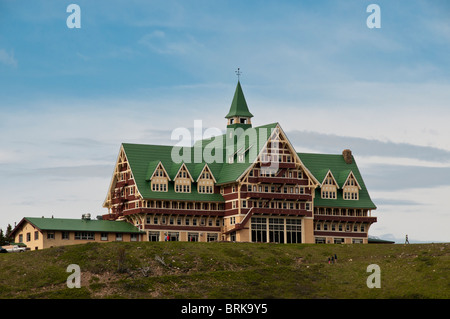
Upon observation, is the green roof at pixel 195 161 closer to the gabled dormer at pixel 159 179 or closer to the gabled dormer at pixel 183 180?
the gabled dormer at pixel 159 179

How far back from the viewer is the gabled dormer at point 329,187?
169 metres

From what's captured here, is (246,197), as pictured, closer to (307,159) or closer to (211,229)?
(211,229)

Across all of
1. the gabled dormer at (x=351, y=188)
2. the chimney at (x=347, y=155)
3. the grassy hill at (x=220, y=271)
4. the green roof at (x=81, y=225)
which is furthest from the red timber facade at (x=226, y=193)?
the grassy hill at (x=220, y=271)

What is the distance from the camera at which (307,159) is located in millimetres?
174000

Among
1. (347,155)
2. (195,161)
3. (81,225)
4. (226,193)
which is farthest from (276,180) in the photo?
(81,225)

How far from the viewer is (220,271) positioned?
422 ft

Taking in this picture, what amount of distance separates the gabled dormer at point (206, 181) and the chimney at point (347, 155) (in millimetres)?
25187

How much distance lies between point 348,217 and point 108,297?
192 feet

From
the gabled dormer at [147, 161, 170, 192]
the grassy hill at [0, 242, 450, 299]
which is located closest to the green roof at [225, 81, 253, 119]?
the gabled dormer at [147, 161, 170, 192]

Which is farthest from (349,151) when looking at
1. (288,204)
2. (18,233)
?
(18,233)

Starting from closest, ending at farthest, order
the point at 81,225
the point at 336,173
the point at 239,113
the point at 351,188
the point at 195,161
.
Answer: the point at 81,225, the point at 195,161, the point at 239,113, the point at 351,188, the point at 336,173

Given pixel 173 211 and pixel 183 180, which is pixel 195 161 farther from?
pixel 173 211

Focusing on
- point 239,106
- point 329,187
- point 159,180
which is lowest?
point 159,180

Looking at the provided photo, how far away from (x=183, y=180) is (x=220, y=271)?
3369 centimetres
